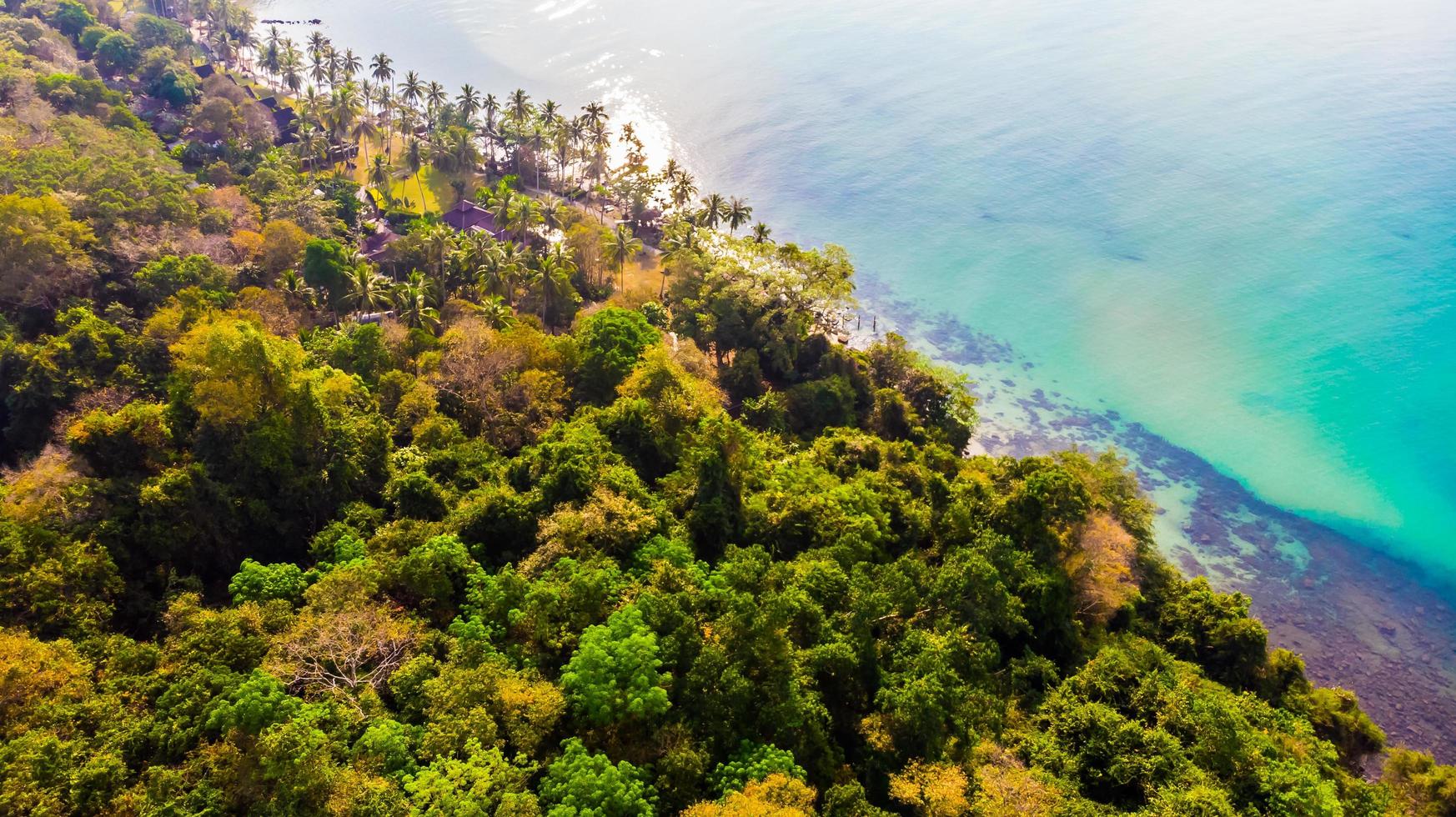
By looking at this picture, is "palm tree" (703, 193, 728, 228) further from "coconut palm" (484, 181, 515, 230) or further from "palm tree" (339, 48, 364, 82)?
"palm tree" (339, 48, 364, 82)

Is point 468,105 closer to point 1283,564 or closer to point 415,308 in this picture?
point 415,308

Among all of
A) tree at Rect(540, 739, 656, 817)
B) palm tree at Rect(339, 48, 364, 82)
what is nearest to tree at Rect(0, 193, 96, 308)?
tree at Rect(540, 739, 656, 817)

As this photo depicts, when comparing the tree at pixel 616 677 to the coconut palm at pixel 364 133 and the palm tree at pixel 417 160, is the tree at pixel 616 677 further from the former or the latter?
the coconut palm at pixel 364 133

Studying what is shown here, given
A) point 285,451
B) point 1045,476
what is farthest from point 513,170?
point 1045,476

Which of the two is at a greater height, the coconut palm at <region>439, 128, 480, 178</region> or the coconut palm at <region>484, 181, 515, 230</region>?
the coconut palm at <region>439, 128, 480, 178</region>

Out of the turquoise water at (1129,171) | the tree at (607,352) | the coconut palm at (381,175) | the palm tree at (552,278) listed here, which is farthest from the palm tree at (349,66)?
the tree at (607,352)

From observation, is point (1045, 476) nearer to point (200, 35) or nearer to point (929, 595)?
point (929, 595)
